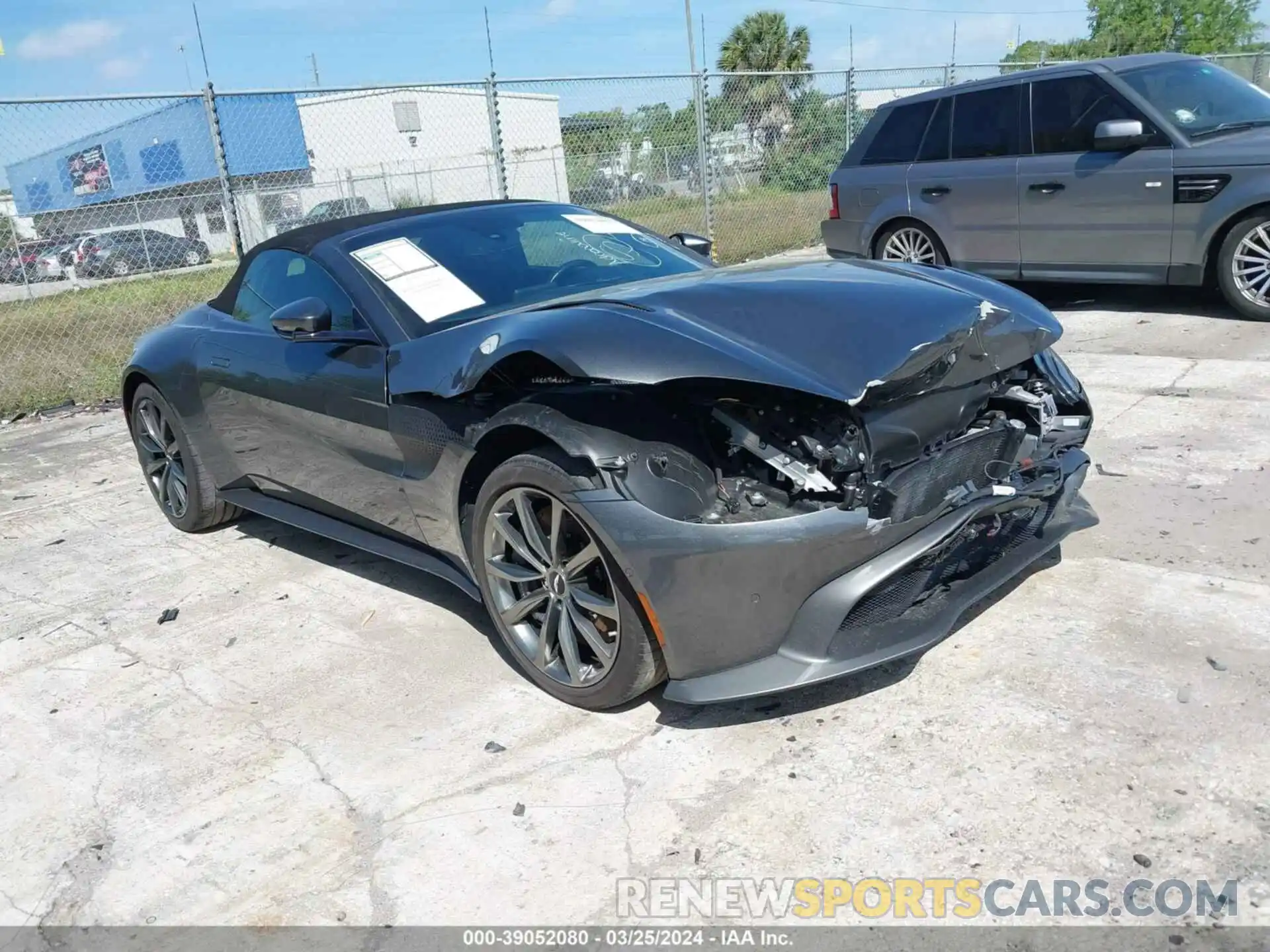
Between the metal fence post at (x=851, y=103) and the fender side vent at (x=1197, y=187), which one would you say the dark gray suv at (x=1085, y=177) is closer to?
the fender side vent at (x=1197, y=187)

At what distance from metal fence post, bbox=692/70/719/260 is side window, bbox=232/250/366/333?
321 inches

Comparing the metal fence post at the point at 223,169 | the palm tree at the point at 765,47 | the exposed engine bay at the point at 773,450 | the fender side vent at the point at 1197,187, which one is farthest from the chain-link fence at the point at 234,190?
the palm tree at the point at 765,47

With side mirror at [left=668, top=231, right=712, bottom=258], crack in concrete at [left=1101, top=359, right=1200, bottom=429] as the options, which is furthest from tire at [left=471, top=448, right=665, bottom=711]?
crack in concrete at [left=1101, top=359, right=1200, bottom=429]

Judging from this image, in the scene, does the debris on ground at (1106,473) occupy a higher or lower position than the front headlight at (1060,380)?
lower

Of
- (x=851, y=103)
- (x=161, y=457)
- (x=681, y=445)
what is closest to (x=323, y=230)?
(x=161, y=457)

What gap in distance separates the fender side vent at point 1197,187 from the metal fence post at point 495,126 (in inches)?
236

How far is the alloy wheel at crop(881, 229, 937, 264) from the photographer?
8.86 meters

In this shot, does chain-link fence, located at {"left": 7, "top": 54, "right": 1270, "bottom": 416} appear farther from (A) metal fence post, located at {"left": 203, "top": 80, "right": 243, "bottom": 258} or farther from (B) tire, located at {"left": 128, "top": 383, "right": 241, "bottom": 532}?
(B) tire, located at {"left": 128, "top": 383, "right": 241, "bottom": 532}

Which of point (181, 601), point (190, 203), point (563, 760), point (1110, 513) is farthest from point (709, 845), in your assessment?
point (190, 203)

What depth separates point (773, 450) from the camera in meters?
2.84

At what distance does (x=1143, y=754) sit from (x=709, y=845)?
1137 millimetres

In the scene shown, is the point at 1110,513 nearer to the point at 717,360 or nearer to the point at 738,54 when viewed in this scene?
the point at 717,360

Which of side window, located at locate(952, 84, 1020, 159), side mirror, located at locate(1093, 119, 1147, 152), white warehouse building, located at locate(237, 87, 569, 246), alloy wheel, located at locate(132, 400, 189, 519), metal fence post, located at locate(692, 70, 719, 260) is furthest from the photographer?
white warehouse building, located at locate(237, 87, 569, 246)

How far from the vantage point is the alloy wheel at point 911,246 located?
8.86 metres
